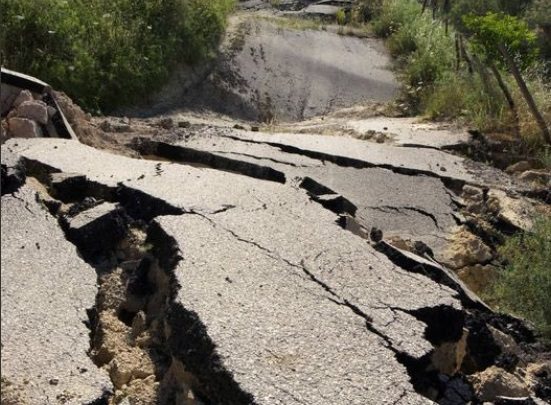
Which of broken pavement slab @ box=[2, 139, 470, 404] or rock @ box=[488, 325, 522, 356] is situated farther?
rock @ box=[488, 325, 522, 356]

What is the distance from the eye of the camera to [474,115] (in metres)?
9.41

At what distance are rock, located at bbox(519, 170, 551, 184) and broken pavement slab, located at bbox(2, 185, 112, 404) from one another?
528cm

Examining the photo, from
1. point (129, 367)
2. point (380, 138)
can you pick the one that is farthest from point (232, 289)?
point (380, 138)

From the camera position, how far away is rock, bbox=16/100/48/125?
6.19 meters

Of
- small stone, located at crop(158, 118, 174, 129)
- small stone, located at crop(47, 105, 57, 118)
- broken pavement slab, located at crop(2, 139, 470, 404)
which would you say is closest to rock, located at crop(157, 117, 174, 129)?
small stone, located at crop(158, 118, 174, 129)

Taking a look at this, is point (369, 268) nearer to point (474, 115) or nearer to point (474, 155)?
point (474, 155)

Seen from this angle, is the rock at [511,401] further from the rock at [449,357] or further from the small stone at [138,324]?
the small stone at [138,324]

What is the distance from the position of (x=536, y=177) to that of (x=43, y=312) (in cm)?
591

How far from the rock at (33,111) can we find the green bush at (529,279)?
398cm

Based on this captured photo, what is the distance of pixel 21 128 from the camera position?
6004 millimetres

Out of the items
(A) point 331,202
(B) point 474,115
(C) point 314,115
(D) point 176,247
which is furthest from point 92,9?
(D) point 176,247

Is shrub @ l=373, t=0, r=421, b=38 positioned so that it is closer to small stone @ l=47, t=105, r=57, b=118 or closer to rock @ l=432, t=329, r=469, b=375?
small stone @ l=47, t=105, r=57, b=118

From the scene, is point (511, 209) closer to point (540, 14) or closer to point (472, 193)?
point (472, 193)

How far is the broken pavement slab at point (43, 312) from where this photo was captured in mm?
2814
